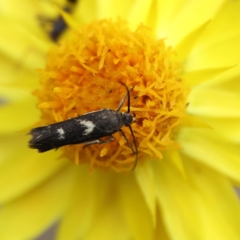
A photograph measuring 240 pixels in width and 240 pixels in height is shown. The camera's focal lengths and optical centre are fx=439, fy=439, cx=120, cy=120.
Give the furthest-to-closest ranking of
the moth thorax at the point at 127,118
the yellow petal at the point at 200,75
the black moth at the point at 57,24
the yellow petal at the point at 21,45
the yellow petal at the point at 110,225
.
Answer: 1. the black moth at the point at 57,24
2. the yellow petal at the point at 21,45
3. the yellow petal at the point at 110,225
4. the yellow petal at the point at 200,75
5. the moth thorax at the point at 127,118

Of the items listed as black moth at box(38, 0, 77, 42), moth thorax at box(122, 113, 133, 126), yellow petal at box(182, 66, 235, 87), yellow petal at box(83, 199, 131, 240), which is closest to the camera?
moth thorax at box(122, 113, 133, 126)

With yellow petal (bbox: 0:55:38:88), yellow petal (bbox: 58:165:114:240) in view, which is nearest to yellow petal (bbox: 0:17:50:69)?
yellow petal (bbox: 0:55:38:88)

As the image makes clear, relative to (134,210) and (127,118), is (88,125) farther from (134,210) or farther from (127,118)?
(134,210)

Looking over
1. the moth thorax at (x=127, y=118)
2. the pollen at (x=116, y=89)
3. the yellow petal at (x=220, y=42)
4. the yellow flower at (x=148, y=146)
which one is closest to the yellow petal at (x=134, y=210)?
the yellow flower at (x=148, y=146)

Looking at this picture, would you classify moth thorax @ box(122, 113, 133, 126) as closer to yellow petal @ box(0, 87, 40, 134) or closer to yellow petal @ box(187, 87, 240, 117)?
yellow petal @ box(187, 87, 240, 117)

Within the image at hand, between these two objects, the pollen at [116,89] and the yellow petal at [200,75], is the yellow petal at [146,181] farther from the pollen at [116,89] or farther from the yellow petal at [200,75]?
the yellow petal at [200,75]

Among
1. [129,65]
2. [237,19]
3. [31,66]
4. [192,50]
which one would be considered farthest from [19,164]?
[237,19]

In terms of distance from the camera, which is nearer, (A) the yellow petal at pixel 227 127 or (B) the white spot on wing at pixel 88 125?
(B) the white spot on wing at pixel 88 125
